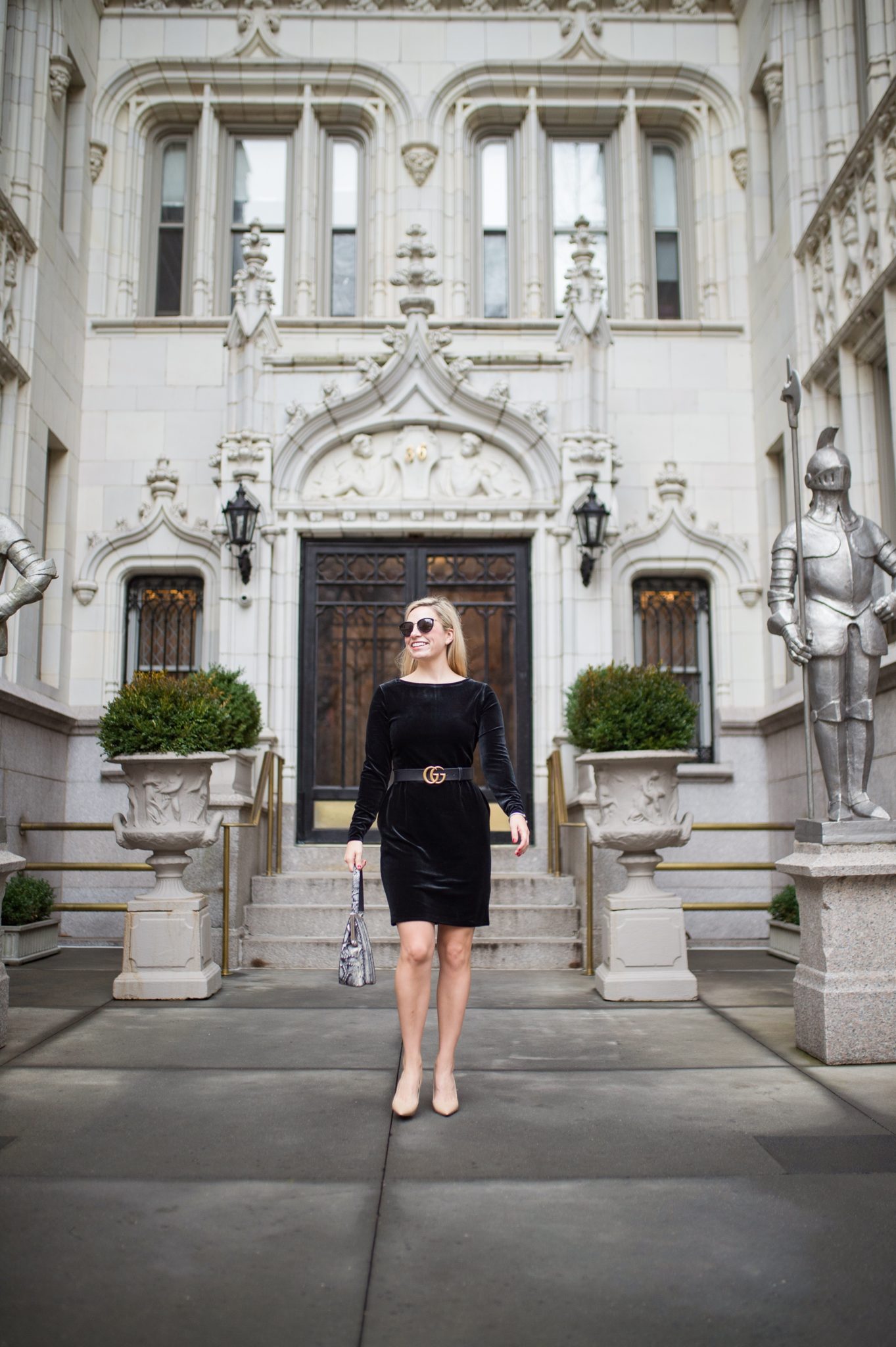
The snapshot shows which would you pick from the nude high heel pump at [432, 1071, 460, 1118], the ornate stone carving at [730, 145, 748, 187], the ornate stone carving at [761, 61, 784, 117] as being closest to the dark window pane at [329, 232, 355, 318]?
the ornate stone carving at [730, 145, 748, 187]

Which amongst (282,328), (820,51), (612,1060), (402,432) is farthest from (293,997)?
(820,51)

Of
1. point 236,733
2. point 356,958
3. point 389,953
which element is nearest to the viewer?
point 356,958

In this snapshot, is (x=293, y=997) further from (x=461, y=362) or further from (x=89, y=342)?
(x=89, y=342)

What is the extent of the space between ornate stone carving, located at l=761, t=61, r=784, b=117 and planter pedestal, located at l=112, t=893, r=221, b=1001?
34.3 feet

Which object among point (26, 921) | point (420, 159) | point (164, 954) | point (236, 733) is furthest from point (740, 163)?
point (26, 921)

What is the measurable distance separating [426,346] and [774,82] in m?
4.85

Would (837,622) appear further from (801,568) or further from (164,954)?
(164,954)

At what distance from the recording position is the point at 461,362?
11.4 m

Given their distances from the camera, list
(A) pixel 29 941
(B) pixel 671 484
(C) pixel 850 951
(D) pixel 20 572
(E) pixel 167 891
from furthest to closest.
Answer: (B) pixel 671 484
(A) pixel 29 941
(E) pixel 167 891
(D) pixel 20 572
(C) pixel 850 951

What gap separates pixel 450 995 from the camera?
4.55m

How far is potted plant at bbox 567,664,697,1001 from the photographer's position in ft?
23.9

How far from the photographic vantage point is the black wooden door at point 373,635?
11266mm

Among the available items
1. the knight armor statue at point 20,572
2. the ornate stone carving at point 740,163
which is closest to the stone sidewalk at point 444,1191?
the knight armor statue at point 20,572

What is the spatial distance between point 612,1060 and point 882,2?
921 centimetres
